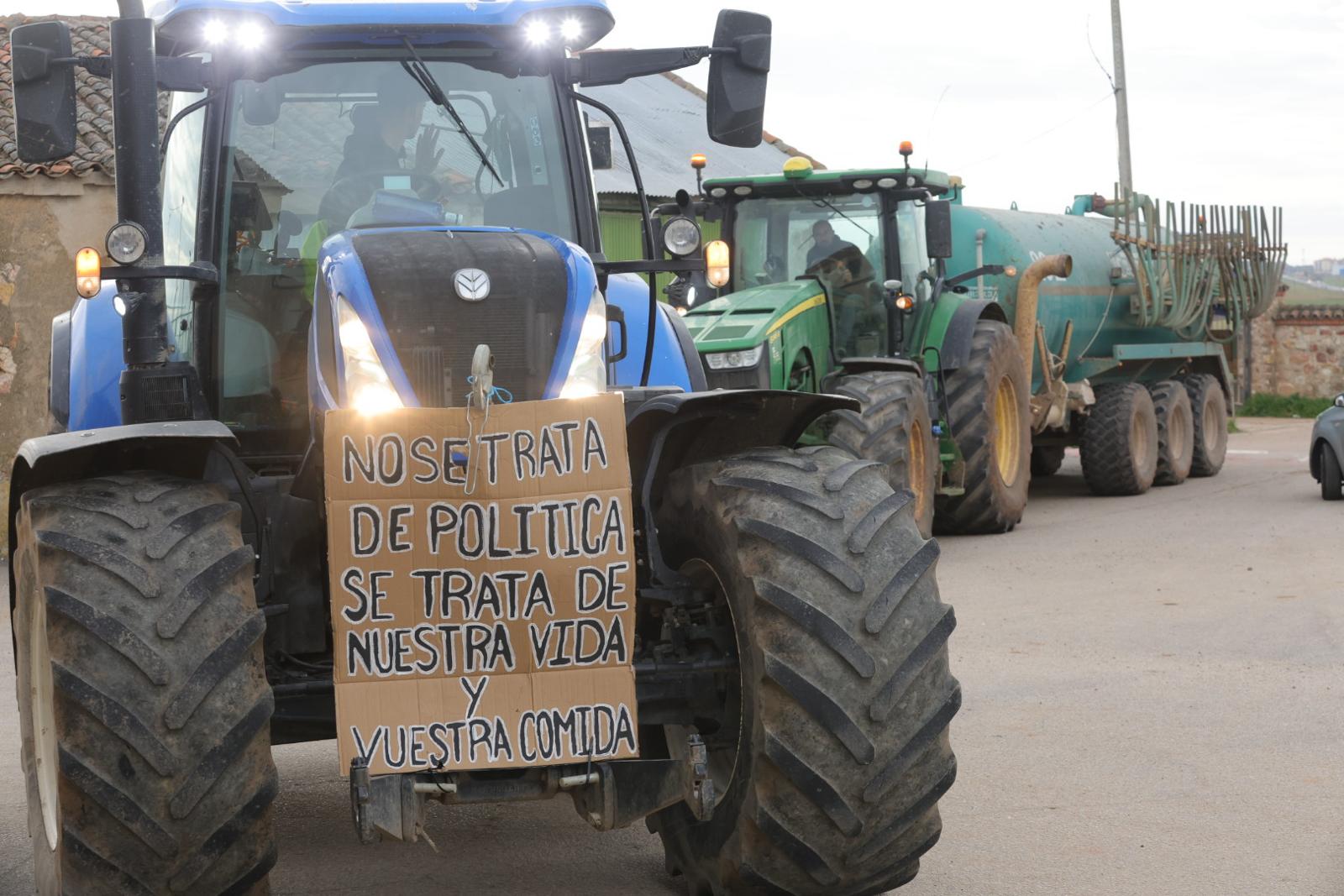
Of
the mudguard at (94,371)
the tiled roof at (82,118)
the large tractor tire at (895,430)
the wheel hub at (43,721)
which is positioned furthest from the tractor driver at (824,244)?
the wheel hub at (43,721)

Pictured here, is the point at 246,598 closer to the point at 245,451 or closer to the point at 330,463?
the point at 330,463

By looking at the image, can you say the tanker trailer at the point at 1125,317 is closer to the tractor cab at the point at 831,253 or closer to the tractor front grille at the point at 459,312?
the tractor cab at the point at 831,253

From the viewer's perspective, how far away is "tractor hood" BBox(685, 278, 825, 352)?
480 inches

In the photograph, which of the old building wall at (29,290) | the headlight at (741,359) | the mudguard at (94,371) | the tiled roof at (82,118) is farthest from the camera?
the tiled roof at (82,118)

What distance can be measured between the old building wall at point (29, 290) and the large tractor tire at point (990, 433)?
702 centimetres

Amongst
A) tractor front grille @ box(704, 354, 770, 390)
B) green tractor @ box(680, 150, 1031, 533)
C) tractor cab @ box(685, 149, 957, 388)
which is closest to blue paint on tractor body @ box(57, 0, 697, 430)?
tractor front grille @ box(704, 354, 770, 390)

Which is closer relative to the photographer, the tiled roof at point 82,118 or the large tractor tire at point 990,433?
the large tractor tire at point 990,433

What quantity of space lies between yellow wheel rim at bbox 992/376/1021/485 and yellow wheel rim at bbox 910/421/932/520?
1.88m

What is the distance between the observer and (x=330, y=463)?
14.2 feet

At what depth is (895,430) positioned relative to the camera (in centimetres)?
1166

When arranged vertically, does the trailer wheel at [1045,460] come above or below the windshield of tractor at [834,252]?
below

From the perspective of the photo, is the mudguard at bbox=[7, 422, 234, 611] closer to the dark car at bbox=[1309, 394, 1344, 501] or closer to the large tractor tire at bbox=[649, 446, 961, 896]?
the large tractor tire at bbox=[649, 446, 961, 896]

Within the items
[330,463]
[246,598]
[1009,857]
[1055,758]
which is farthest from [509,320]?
[1055,758]

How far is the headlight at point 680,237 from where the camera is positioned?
5308mm
